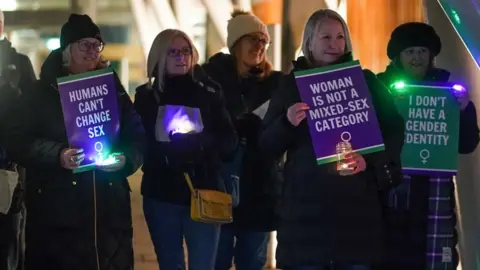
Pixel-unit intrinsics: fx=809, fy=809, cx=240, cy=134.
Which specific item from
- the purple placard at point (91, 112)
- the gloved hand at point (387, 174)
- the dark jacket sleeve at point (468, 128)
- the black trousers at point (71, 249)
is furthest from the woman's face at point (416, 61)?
the black trousers at point (71, 249)

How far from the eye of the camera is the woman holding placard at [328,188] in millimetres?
3182

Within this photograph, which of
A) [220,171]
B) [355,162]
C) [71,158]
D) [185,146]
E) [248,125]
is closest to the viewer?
[355,162]

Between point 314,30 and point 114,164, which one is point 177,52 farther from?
point 314,30

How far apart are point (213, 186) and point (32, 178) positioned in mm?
896

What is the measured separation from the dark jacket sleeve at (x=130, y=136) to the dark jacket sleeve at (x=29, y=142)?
0.90 ft

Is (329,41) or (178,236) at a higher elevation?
(329,41)

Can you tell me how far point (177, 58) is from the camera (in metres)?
3.99

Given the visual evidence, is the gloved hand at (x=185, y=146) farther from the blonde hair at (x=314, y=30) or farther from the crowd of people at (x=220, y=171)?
the blonde hair at (x=314, y=30)

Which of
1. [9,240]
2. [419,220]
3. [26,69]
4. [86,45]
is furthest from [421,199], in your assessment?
[26,69]

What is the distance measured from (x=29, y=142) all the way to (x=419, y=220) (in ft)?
5.79

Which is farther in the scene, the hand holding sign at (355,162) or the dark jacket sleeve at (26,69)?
the dark jacket sleeve at (26,69)

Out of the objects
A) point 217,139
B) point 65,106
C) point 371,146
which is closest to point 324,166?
point 371,146

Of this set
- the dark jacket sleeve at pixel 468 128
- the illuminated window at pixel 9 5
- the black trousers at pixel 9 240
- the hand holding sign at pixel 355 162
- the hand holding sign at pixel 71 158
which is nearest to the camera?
the hand holding sign at pixel 355 162

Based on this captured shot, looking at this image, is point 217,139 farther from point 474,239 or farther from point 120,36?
point 120,36
